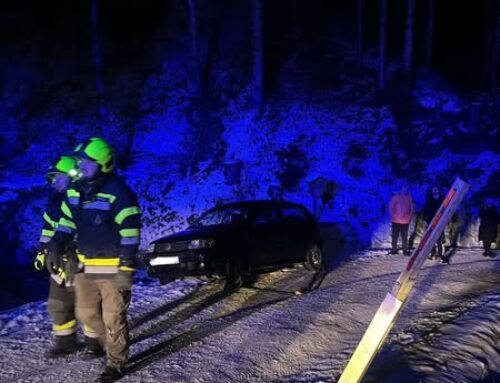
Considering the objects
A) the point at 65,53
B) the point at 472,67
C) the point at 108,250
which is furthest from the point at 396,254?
the point at 65,53

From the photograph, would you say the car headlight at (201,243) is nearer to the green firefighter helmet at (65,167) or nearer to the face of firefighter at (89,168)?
the green firefighter helmet at (65,167)

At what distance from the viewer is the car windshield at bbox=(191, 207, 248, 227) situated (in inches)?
393

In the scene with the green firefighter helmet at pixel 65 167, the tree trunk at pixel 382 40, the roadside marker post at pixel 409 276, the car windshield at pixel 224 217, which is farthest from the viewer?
the tree trunk at pixel 382 40

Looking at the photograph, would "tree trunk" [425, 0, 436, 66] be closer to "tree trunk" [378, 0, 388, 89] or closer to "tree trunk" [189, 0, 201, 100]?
"tree trunk" [378, 0, 388, 89]

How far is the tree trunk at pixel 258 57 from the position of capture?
21203 millimetres

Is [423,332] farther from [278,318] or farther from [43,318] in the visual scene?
[43,318]

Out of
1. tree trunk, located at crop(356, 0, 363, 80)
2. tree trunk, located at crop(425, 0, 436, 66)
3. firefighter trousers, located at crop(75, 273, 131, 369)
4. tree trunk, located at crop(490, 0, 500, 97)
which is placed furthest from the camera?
tree trunk, located at crop(356, 0, 363, 80)

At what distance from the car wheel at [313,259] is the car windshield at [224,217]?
1.92 meters

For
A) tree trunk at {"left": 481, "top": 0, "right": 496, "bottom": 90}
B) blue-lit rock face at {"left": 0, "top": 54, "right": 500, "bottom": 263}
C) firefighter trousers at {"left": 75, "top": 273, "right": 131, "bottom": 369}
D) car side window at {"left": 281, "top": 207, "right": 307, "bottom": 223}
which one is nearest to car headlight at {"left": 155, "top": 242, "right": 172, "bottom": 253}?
car side window at {"left": 281, "top": 207, "right": 307, "bottom": 223}

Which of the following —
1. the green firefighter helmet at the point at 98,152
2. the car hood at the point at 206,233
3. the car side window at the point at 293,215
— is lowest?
the car hood at the point at 206,233

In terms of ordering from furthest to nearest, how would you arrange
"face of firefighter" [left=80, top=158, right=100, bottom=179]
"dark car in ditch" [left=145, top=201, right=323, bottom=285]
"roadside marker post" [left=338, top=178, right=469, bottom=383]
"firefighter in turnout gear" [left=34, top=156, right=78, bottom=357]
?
"dark car in ditch" [left=145, top=201, right=323, bottom=285], "firefighter in turnout gear" [left=34, top=156, right=78, bottom=357], "face of firefighter" [left=80, top=158, right=100, bottom=179], "roadside marker post" [left=338, top=178, right=469, bottom=383]

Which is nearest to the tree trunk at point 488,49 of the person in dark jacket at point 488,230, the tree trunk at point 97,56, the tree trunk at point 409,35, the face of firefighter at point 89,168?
the tree trunk at point 409,35

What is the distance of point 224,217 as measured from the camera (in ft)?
33.4

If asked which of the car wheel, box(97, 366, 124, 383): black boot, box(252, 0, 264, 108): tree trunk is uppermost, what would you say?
box(252, 0, 264, 108): tree trunk
